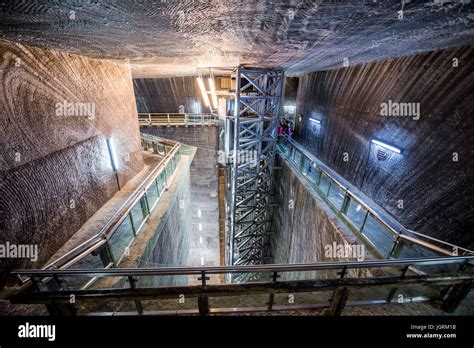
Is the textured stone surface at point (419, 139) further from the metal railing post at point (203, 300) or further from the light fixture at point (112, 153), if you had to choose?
the light fixture at point (112, 153)

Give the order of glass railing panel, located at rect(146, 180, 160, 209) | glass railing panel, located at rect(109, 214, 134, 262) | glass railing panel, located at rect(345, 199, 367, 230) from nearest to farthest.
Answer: glass railing panel, located at rect(109, 214, 134, 262)
glass railing panel, located at rect(345, 199, 367, 230)
glass railing panel, located at rect(146, 180, 160, 209)

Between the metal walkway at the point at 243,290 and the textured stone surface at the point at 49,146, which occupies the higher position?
the textured stone surface at the point at 49,146

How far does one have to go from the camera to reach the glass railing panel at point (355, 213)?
489cm

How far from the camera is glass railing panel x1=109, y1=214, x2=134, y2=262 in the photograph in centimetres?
383

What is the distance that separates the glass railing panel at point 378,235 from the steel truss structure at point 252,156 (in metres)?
4.57

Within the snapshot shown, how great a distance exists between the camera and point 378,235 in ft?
14.9

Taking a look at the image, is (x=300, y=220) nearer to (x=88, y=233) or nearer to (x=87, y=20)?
(x=88, y=233)

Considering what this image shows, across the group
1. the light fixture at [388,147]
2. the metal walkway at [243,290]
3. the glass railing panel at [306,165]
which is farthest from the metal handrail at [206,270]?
the glass railing panel at [306,165]

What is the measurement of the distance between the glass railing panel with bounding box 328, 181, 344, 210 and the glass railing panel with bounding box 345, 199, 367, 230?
0.38 meters

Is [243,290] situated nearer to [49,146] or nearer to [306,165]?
[49,146]

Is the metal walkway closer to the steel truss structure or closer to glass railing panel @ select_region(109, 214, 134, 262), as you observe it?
glass railing panel @ select_region(109, 214, 134, 262)

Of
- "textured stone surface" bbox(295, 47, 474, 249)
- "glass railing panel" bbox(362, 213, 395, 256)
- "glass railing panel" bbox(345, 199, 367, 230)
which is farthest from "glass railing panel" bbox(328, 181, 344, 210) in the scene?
"textured stone surface" bbox(295, 47, 474, 249)

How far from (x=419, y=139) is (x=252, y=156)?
16.6 feet

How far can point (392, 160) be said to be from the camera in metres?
6.25
